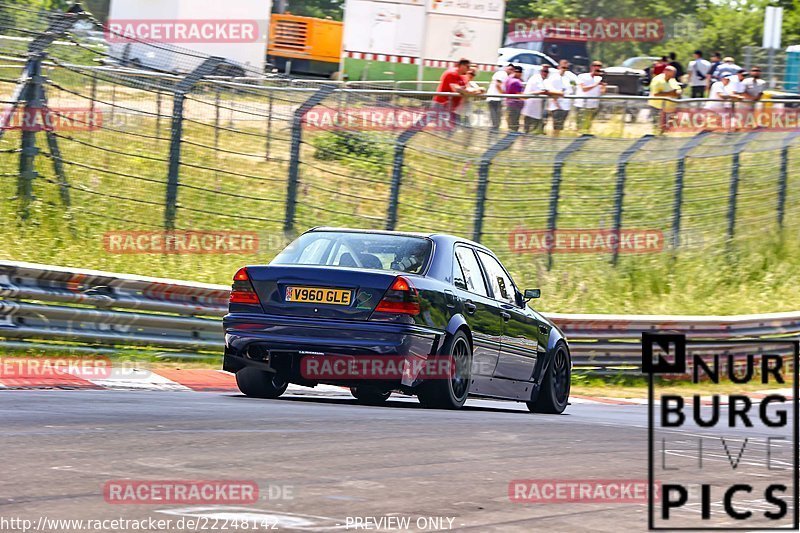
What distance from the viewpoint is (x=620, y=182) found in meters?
20.5

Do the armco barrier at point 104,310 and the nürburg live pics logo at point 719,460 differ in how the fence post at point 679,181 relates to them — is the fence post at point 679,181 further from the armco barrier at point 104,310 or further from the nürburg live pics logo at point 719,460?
the armco barrier at point 104,310

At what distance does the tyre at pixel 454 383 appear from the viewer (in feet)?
33.0

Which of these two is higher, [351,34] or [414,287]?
[351,34]

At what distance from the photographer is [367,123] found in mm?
18000

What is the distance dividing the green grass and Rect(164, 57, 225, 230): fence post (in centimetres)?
13

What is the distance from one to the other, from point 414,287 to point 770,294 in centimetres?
1387

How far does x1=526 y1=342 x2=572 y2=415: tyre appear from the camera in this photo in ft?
39.5

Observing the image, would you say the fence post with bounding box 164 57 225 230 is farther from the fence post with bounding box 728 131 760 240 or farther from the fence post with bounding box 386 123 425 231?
the fence post with bounding box 728 131 760 240

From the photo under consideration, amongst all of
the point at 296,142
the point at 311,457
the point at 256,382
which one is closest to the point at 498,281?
the point at 256,382

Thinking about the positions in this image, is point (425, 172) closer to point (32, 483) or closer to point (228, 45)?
point (32, 483)

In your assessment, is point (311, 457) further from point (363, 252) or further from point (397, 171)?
point (397, 171)

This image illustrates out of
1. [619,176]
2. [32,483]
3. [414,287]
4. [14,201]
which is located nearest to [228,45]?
[619,176]

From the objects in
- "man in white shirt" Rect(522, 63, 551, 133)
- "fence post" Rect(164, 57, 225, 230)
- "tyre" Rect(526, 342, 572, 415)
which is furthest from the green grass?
"tyre" Rect(526, 342, 572, 415)

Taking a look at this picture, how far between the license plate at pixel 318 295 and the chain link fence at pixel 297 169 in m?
5.81
